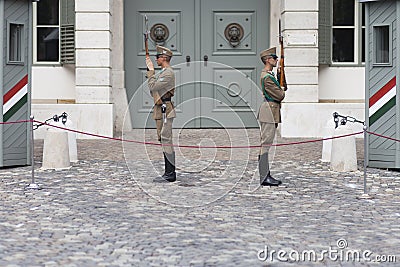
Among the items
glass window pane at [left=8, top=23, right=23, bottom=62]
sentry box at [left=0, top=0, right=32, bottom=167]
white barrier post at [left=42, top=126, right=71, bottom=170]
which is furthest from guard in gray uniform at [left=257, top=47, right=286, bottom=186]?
glass window pane at [left=8, top=23, right=23, bottom=62]

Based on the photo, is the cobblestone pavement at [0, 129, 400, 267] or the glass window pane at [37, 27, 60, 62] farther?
the glass window pane at [37, 27, 60, 62]

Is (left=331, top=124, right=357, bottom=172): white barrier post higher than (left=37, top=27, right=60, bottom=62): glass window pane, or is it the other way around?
(left=37, top=27, right=60, bottom=62): glass window pane

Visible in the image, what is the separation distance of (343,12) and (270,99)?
681cm

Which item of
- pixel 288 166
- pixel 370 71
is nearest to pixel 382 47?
pixel 370 71

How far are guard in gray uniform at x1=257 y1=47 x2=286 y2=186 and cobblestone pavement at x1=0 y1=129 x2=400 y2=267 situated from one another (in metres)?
0.24

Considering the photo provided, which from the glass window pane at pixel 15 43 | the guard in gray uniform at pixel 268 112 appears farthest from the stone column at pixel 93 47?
the guard in gray uniform at pixel 268 112

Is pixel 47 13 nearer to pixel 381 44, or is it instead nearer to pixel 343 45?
pixel 343 45

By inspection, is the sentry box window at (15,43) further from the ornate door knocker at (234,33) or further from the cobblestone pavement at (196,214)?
the ornate door knocker at (234,33)

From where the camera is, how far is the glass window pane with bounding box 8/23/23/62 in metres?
13.0

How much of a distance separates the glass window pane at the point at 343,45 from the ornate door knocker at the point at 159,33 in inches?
132

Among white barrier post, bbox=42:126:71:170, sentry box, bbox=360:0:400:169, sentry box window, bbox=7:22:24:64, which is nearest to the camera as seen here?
sentry box, bbox=360:0:400:169

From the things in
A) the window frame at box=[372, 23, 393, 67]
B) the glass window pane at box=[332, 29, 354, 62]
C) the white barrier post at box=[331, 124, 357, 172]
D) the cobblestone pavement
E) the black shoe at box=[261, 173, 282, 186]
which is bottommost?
the cobblestone pavement

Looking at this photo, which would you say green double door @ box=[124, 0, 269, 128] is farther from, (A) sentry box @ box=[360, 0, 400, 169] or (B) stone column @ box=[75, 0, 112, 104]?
(A) sentry box @ box=[360, 0, 400, 169]

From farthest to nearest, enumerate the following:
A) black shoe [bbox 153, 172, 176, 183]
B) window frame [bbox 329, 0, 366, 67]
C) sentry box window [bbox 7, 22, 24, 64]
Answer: window frame [bbox 329, 0, 366, 67] < sentry box window [bbox 7, 22, 24, 64] < black shoe [bbox 153, 172, 176, 183]
